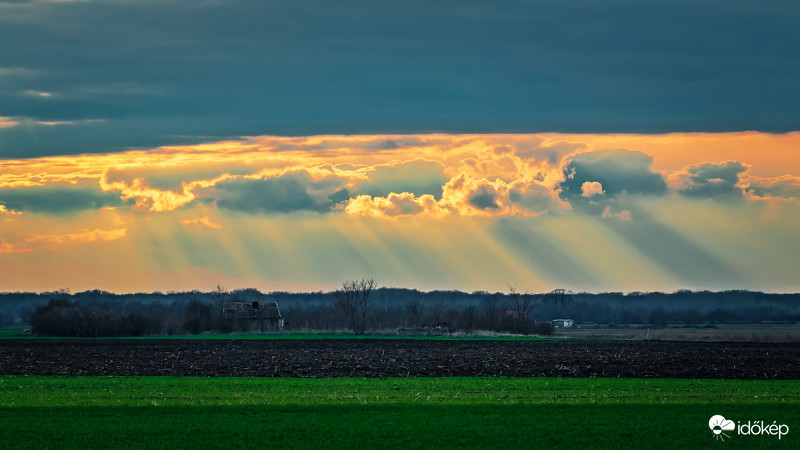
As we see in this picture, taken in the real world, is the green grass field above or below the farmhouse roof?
below

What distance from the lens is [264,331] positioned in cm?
13338

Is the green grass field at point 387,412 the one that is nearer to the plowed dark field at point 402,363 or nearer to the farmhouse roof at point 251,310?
the plowed dark field at point 402,363

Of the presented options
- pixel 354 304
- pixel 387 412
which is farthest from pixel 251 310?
pixel 387 412

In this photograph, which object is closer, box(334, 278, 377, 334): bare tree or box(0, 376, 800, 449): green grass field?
box(0, 376, 800, 449): green grass field

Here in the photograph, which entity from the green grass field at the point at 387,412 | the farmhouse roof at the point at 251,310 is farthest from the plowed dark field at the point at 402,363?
the farmhouse roof at the point at 251,310

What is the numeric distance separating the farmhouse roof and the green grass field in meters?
102

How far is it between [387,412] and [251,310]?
12268cm

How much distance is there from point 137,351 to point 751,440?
2302 inches

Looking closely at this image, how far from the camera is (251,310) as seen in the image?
151375mm

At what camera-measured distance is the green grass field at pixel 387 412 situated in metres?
25.0

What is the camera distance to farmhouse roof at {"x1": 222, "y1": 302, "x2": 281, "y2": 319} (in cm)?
14750

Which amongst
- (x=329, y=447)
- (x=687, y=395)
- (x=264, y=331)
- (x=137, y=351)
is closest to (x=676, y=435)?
(x=329, y=447)

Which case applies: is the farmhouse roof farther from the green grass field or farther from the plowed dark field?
the green grass field

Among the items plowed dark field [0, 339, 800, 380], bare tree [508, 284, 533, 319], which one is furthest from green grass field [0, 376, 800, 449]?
bare tree [508, 284, 533, 319]
